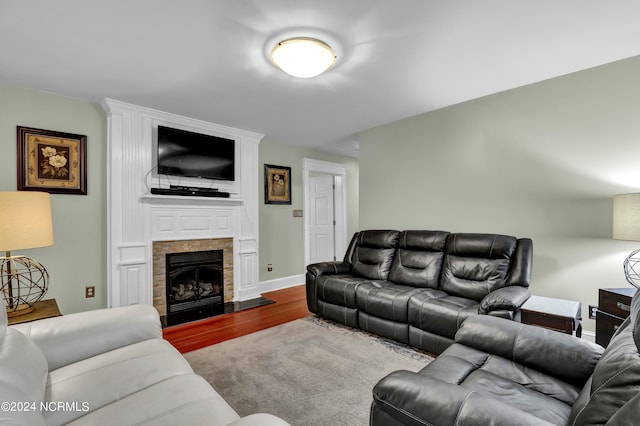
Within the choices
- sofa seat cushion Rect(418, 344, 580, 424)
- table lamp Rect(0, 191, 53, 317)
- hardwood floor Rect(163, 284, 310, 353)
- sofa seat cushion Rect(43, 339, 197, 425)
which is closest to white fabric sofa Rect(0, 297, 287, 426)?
sofa seat cushion Rect(43, 339, 197, 425)

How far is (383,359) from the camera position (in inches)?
97.3

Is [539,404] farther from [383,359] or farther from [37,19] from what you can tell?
[37,19]

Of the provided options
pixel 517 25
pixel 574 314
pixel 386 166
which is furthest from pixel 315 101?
pixel 574 314

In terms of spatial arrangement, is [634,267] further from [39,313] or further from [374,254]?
[39,313]

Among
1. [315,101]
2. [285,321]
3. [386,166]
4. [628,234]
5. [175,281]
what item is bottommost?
[285,321]

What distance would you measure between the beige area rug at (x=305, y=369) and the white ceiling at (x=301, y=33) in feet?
8.24

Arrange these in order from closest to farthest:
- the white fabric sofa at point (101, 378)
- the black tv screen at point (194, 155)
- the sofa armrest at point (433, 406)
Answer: the sofa armrest at point (433, 406), the white fabric sofa at point (101, 378), the black tv screen at point (194, 155)

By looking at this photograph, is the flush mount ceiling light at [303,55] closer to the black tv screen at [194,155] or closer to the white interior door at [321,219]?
the black tv screen at [194,155]

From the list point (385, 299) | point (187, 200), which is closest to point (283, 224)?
point (187, 200)

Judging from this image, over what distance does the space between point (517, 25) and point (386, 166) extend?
238 cm

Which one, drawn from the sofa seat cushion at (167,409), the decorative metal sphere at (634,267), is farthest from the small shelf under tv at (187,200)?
the decorative metal sphere at (634,267)

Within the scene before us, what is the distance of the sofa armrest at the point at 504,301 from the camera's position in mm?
2133

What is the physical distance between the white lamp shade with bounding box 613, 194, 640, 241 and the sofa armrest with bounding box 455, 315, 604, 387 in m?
1.23

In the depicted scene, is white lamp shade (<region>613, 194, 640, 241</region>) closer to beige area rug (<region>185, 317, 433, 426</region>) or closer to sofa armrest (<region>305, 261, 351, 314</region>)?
beige area rug (<region>185, 317, 433, 426</region>)
